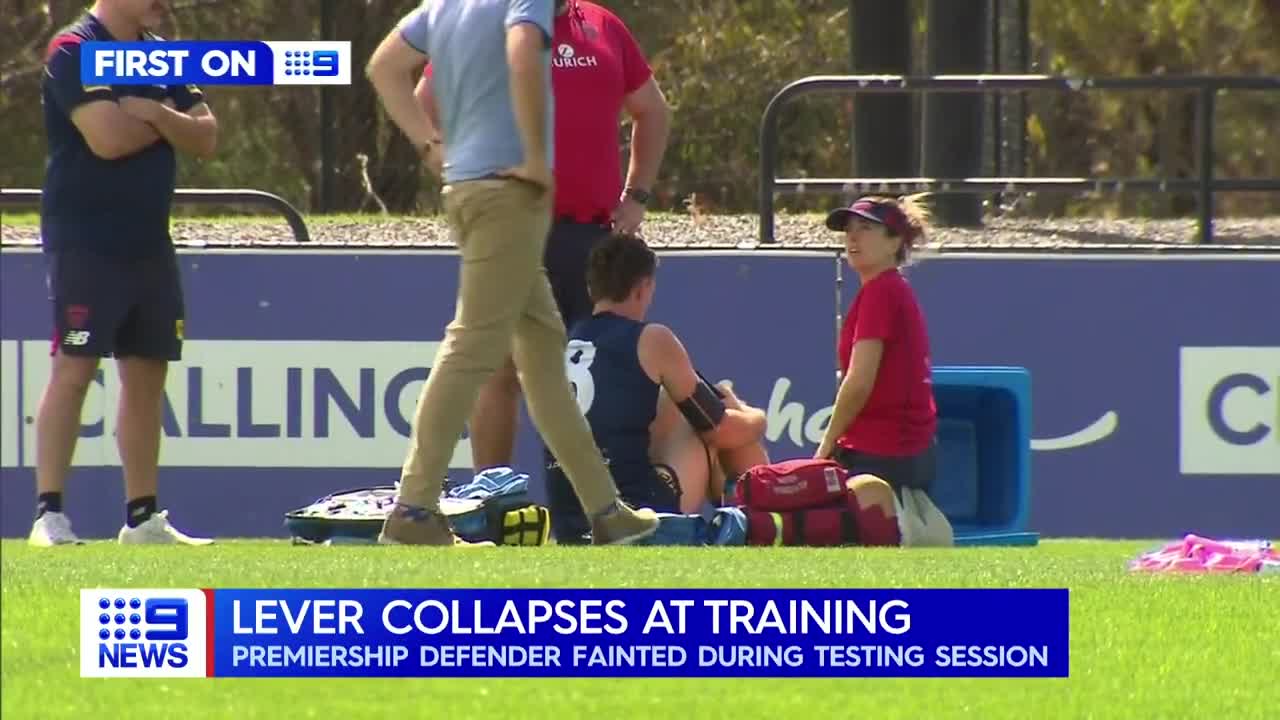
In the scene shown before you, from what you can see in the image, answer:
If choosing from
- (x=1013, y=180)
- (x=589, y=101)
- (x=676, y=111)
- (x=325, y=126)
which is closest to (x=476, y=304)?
(x=589, y=101)

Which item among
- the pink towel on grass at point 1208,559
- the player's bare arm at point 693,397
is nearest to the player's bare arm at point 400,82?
the player's bare arm at point 693,397

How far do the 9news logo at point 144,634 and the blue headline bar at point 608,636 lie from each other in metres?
0.06

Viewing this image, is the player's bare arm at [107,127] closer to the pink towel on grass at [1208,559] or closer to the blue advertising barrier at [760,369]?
the blue advertising barrier at [760,369]

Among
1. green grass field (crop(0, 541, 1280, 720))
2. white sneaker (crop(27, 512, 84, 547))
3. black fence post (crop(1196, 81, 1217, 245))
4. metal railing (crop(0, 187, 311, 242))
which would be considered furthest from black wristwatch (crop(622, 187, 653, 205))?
black fence post (crop(1196, 81, 1217, 245))

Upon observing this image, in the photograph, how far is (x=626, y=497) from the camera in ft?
31.6

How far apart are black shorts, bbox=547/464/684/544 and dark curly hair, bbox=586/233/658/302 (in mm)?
582

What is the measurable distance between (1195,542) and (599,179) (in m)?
2.41

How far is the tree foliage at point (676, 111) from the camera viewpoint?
563 inches

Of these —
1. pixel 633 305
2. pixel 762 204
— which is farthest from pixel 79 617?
pixel 762 204

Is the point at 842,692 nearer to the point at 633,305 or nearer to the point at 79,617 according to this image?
the point at 79,617

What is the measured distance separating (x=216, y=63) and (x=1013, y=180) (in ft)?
11.3

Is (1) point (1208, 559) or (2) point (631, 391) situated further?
(2) point (631, 391)

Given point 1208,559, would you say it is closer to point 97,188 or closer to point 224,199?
point 97,188

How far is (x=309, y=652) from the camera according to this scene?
6.34 meters
